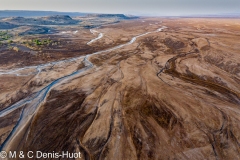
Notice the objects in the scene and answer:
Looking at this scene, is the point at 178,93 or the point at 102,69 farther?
the point at 102,69

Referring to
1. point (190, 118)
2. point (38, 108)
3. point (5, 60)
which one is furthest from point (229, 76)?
point (5, 60)

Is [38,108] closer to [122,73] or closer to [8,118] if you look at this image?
[8,118]

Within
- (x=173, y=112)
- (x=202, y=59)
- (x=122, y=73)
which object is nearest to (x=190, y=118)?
(x=173, y=112)

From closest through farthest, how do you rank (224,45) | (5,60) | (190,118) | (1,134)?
(1,134)
(190,118)
(5,60)
(224,45)

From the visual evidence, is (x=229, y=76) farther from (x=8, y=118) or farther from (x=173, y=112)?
(x=8, y=118)

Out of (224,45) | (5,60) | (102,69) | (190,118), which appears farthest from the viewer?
(224,45)

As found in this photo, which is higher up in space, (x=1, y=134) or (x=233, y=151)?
(x=233, y=151)
